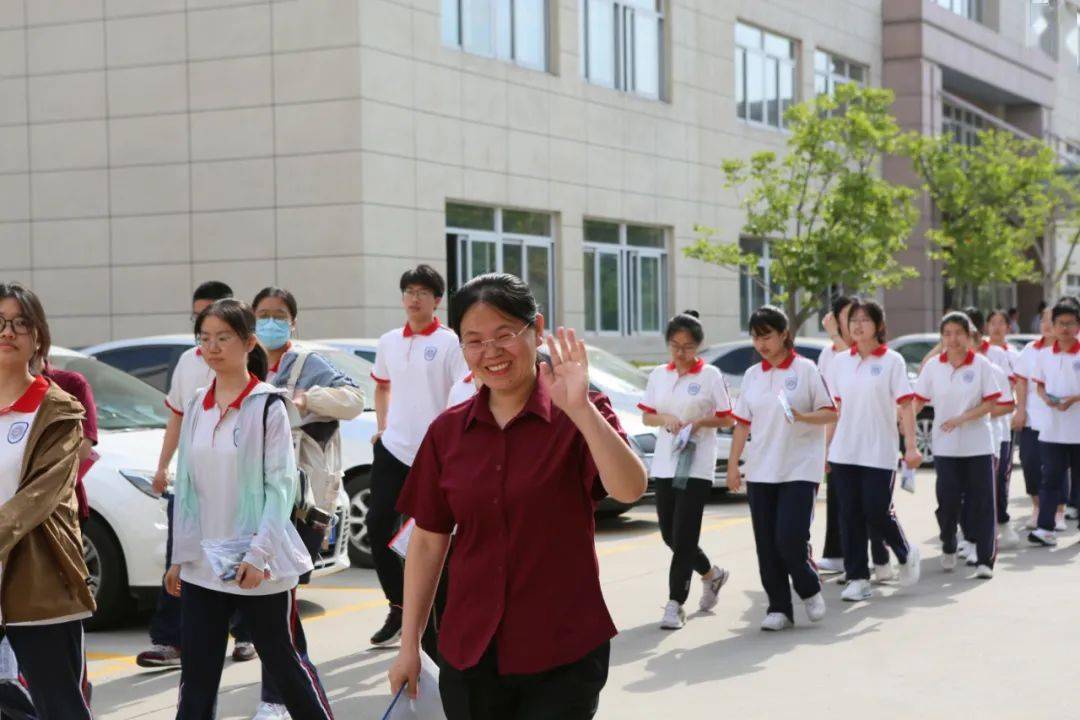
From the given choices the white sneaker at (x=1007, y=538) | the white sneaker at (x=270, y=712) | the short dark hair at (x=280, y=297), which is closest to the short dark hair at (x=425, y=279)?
the short dark hair at (x=280, y=297)

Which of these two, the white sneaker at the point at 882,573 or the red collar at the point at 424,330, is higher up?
the red collar at the point at 424,330

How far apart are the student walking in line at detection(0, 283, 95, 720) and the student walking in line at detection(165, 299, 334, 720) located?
61cm

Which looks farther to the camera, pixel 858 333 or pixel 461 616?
pixel 858 333

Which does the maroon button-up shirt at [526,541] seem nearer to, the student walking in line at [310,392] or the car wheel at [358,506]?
the student walking in line at [310,392]

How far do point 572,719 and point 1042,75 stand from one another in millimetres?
47397

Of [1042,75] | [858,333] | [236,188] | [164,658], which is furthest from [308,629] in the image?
[1042,75]

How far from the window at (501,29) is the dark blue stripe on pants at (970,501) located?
572 inches

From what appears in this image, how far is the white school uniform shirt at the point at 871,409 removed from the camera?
978cm

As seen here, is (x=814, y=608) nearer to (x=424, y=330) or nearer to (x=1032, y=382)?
(x=424, y=330)

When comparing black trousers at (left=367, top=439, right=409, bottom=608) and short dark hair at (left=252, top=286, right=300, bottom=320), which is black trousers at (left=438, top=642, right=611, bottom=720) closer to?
short dark hair at (left=252, top=286, right=300, bottom=320)

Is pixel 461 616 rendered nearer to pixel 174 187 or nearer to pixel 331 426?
pixel 331 426

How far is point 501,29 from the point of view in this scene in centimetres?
2480

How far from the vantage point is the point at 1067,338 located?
12.6 m

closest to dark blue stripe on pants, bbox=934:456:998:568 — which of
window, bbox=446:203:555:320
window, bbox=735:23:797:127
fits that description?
window, bbox=446:203:555:320
